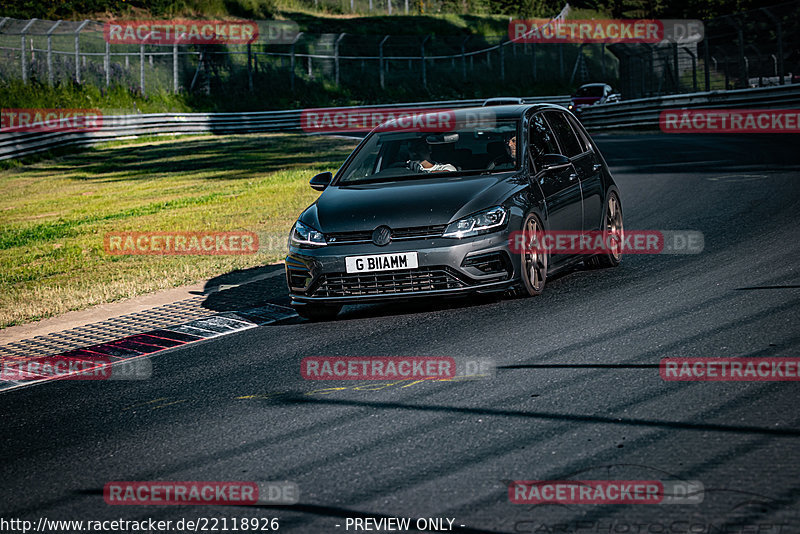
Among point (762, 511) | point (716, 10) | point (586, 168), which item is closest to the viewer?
point (762, 511)

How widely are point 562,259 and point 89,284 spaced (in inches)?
210

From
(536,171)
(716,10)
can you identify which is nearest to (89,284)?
(536,171)

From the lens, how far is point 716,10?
72.5 meters

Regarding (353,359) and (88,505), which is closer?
(88,505)

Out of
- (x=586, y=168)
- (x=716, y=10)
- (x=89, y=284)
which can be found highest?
(x=716, y=10)

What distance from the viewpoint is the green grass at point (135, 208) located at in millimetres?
11133

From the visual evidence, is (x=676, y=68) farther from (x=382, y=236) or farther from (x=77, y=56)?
(x=382, y=236)

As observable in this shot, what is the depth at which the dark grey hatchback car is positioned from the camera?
771 cm

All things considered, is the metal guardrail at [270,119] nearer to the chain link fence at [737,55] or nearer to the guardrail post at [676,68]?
the chain link fence at [737,55]

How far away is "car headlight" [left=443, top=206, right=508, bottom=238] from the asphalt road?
2.18 ft

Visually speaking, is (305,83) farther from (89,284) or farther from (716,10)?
(89,284)

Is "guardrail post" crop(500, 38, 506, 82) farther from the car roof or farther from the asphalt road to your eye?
the asphalt road

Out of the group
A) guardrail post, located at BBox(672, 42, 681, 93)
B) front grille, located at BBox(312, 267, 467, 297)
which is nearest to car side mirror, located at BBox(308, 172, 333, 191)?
front grille, located at BBox(312, 267, 467, 297)

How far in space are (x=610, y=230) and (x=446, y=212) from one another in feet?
8.19
